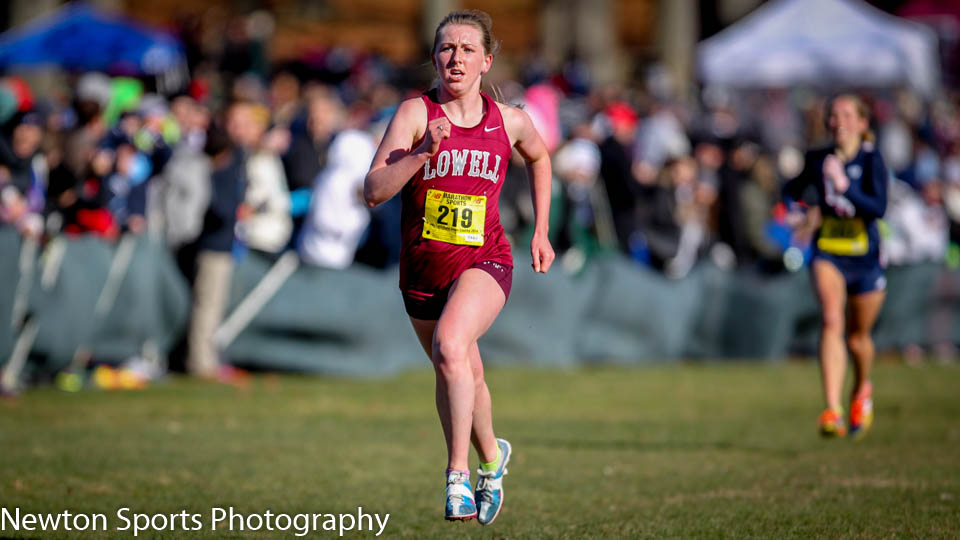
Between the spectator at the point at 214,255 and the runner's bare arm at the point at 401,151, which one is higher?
the runner's bare arm at the point at 401,151

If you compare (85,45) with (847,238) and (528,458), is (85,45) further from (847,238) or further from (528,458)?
(847,238)

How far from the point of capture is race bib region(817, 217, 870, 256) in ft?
31.7

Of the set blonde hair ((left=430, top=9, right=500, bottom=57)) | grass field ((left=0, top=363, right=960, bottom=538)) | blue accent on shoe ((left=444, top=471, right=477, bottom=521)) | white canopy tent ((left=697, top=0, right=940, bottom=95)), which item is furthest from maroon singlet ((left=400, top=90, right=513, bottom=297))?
white canopy tent ((left=697, top=0, right=940, bottom=95))

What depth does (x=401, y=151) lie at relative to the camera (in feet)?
20.6

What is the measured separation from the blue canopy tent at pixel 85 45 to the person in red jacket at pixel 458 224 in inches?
472

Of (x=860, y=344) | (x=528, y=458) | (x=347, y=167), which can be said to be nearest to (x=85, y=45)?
(x=347, y=167)

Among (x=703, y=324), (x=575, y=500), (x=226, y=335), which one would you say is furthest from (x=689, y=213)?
(x=575, y=500)

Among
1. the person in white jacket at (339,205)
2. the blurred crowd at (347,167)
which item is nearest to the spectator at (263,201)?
the blurred crowd at (347,167)

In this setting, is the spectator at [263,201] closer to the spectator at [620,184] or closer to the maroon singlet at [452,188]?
the spectator at [620,184]

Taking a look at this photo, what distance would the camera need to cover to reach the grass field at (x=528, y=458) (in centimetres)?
710

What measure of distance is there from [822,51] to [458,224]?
17218 millimetres

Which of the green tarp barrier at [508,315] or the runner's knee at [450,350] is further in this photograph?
the green tarp barrier at [508,315]

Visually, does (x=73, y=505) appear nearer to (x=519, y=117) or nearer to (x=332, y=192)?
(x=519, y=117)

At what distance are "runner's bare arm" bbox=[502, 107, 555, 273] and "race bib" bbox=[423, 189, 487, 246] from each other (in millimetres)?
342
